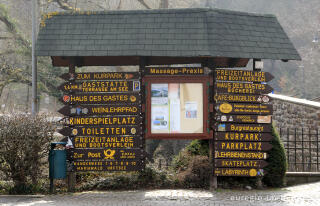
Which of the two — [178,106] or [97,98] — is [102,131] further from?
[178,106]

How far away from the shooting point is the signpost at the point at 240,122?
404 inches

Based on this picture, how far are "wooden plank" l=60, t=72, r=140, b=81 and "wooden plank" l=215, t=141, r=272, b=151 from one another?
2542mm

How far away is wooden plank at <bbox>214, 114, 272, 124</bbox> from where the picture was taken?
10250mm

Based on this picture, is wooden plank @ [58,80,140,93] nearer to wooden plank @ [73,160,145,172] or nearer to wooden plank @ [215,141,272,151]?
wooden plank @ [73,160,145,172]

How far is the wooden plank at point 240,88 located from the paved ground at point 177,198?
2.34 metres

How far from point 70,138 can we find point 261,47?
5.01m

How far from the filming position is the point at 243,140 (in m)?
10.4

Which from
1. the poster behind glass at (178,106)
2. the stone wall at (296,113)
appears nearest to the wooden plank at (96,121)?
the poster behind glass at (178,106)

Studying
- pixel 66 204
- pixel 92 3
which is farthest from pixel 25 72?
pixel 66 204

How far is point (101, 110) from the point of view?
33.9 feet

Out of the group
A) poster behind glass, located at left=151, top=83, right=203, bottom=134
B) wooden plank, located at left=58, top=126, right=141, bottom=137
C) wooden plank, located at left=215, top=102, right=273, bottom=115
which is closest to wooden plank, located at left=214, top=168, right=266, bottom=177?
poster behind glass, located at left=151, top=83, right=203, bottom=134

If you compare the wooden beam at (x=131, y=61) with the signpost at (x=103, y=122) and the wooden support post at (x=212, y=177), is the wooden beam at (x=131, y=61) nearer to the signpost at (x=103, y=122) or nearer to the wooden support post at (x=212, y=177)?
the signpost at (x=103, y=122)

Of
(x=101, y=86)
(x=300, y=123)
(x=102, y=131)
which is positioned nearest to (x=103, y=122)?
(x=102, y=131)

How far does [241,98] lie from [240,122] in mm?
575
